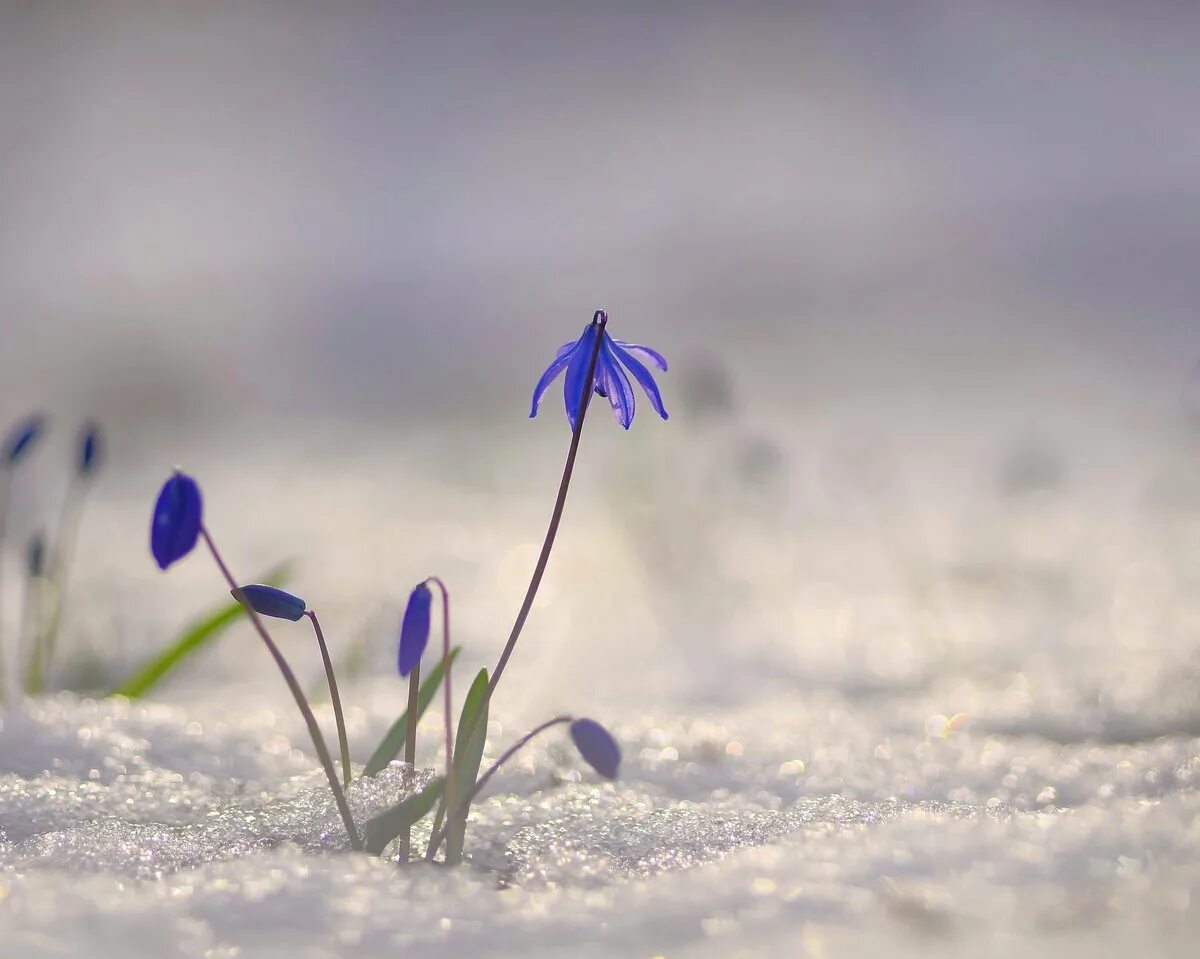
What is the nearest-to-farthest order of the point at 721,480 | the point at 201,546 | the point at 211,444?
the point at 201,546, the point at 721,480, the point at 211,444

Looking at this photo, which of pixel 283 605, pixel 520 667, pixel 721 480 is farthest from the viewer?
pixel 721 480

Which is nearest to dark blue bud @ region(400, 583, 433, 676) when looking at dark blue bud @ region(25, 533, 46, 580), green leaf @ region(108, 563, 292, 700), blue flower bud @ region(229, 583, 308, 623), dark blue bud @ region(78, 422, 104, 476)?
blue flower bud @ region(229, 583, 308, 623)

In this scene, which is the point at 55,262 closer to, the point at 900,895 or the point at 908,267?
the point at 908,267

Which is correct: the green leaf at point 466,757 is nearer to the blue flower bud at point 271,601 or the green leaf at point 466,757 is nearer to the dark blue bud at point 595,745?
the dark blue bud at point 595,745

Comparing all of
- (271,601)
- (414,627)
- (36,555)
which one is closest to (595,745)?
(414,627)

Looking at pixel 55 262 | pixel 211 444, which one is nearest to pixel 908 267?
pixel 211 444

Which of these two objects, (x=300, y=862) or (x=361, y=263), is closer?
(x=300, y=862)
